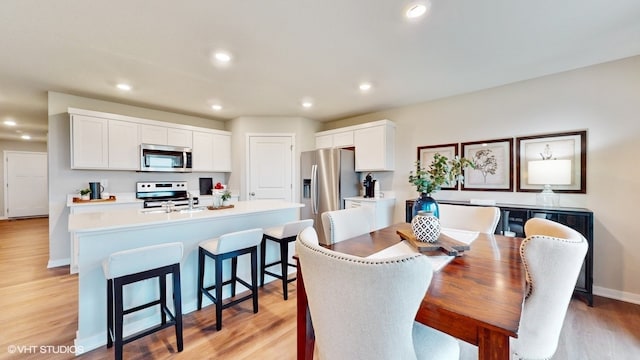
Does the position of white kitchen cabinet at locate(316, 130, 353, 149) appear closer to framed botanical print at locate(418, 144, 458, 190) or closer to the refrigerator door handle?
the refrigerator door handle

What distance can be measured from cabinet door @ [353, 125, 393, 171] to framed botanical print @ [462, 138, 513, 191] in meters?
1.05

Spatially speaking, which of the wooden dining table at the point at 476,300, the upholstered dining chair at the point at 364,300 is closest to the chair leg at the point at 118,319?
the wooden dining table at the point at 476,300

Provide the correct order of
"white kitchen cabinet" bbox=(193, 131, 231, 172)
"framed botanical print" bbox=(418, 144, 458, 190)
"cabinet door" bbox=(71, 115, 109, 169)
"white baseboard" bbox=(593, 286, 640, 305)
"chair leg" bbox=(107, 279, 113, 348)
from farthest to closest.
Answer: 1. "white kitchen cabinet" bbox=(193, 131, 231, 172)
2. "framed botanical print" bbox=(418, 144, 458, 190)
3. "cabinet door" bbox=(71, 115, 109, 169)
4. "white baseboard" bbox=(593, 286, 640, 305)
5. "chair leg" bbox=(107, 279, 113, 348)

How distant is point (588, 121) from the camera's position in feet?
8.78

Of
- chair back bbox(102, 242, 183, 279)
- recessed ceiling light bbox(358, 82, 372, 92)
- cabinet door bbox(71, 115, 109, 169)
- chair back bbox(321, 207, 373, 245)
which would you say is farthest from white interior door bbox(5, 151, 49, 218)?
chair back bbox(321, 207, 373, 245)

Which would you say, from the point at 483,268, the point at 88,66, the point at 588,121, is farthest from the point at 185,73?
the point at 588,121

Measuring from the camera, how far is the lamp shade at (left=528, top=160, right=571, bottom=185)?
2617 millimetres

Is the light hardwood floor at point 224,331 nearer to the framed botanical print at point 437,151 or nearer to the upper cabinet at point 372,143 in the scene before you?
the framed botanical print at point 437,151

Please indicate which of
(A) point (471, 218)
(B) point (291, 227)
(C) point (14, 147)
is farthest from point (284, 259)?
(C) point (14, 147)

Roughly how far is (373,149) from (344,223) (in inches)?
97.1

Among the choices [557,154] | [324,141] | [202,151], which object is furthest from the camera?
[324,141]

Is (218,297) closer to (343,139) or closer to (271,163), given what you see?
(271,163)

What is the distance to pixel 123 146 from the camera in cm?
373

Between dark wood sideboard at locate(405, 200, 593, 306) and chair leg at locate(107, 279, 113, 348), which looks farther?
dark wood sideboard at locate(405, 200, 593, 306)
